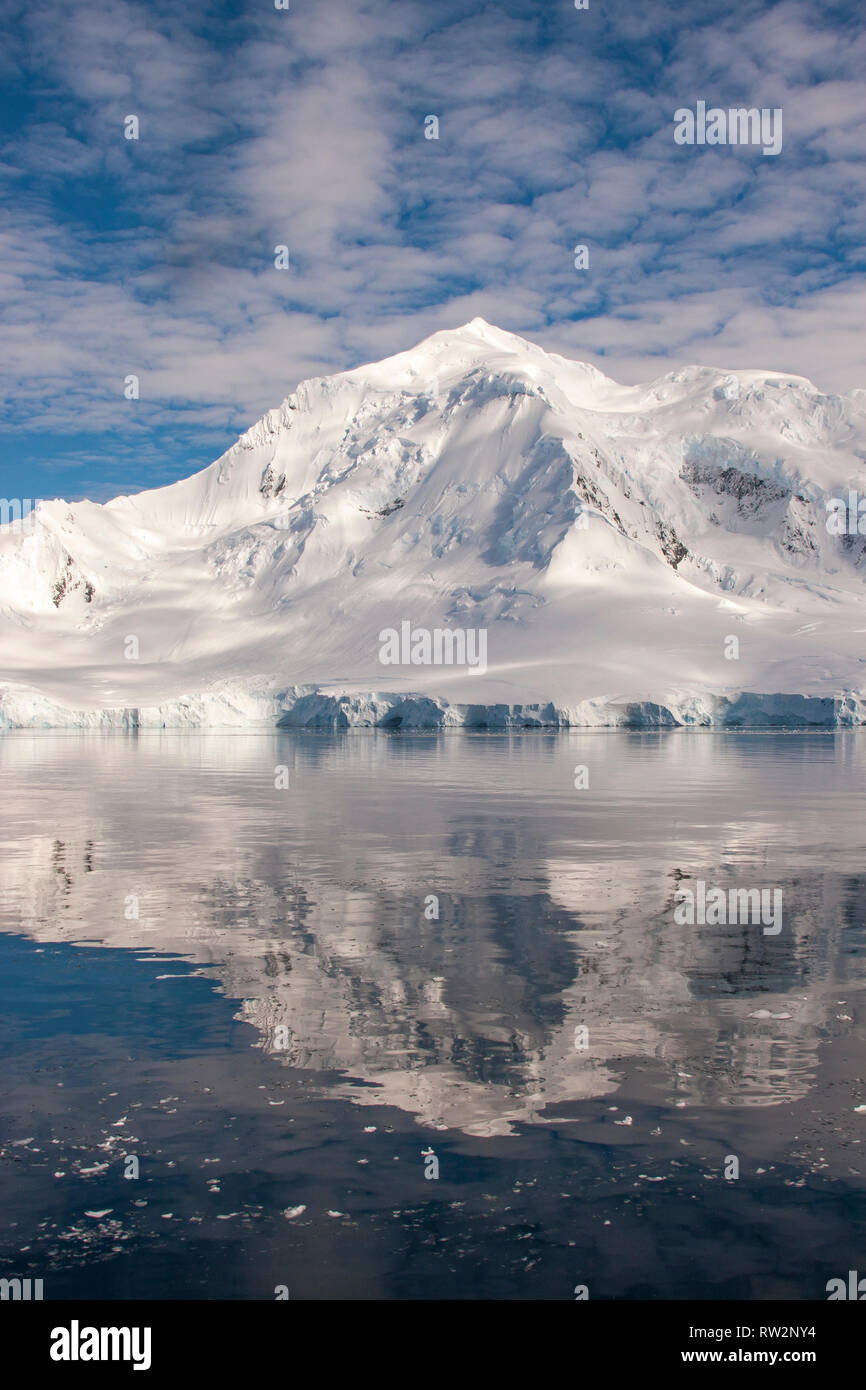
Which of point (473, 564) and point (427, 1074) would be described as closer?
point (427, 1074)

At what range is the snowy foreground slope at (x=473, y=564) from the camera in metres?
74.1

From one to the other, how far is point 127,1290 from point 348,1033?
3.11m

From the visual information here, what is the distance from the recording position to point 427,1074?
6.73 m

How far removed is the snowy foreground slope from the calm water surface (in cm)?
5647

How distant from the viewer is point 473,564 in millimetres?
103625

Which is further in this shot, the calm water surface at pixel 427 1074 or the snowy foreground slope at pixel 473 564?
the snowy foreground slope at pixel 473 564

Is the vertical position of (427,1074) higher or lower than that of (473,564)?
lower

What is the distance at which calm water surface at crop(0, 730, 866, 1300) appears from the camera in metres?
4.74

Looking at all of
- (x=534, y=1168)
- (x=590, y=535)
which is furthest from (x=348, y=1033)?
(x=590, y=535)

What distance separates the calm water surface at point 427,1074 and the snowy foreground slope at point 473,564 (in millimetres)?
56472

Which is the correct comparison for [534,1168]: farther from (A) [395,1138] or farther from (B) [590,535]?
(B) [590,535]

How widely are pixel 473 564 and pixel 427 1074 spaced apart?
97983mm

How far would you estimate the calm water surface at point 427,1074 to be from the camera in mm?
4738

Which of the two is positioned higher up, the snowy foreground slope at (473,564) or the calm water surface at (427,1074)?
the snowy foreground slope at (473,564)
